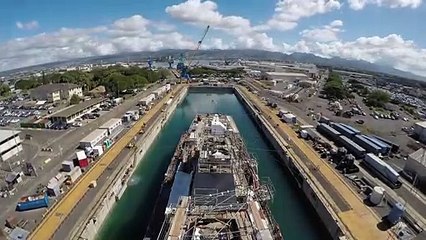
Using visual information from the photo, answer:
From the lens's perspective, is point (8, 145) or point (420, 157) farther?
point (8, 145)

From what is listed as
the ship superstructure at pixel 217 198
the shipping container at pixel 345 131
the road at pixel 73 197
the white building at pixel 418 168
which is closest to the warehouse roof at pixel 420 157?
the white building at pixel 418 168

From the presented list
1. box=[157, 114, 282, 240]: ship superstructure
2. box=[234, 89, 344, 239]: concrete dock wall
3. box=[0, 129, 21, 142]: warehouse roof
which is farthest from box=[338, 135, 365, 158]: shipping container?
box=[0, 129, 21, 142]: warehouse roof

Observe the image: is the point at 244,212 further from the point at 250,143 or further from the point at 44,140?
the point at 44,140

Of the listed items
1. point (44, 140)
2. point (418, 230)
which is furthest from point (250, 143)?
point (44, 140)

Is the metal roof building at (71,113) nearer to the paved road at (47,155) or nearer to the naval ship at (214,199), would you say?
the paved road at (47,155)

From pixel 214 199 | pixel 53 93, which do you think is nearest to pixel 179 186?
pixel 214 199

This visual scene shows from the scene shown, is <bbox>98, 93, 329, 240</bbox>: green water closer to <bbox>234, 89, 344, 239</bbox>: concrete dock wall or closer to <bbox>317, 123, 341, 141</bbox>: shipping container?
<bbox>234, 89, 344, 239</bbox>: concrete dock wall

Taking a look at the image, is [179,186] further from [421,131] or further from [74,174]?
[421,131]
